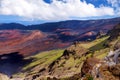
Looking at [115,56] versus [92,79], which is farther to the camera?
[115,56]

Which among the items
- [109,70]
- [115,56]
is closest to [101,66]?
[109,70]

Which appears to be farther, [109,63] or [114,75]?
[109,63]

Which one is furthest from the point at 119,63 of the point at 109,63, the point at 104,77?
the point at 104,77

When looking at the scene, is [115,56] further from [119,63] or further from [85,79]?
[85,79]

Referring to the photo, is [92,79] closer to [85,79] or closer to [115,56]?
[85,79]

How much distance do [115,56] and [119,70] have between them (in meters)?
4.84

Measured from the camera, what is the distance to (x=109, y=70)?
36094 millimetres

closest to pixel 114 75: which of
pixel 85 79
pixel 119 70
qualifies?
pixel 119 70

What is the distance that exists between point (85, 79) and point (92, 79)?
3.28 feet

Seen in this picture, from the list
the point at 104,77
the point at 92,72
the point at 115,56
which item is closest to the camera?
the point at 104,77

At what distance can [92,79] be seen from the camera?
36750 millimetres

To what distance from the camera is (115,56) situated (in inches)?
1585

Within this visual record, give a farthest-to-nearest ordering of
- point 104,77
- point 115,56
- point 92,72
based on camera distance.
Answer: point 115,56
point 92,72
point 104,77

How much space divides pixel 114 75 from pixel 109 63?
2.85 metres
